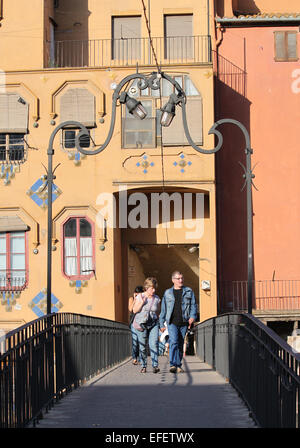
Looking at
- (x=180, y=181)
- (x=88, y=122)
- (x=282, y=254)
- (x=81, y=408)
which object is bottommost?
(x=81, y=408)

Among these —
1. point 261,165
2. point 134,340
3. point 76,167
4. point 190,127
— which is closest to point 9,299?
point 76,167

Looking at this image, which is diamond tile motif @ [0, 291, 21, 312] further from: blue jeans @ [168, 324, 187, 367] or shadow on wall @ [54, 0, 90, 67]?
blue jeans @ [168, 324, 187, 367]

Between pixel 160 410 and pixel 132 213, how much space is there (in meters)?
20.5

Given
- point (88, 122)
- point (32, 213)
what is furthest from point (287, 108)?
point (32, 213)

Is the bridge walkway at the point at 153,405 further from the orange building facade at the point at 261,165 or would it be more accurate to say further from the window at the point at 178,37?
the window at the point at 178,37

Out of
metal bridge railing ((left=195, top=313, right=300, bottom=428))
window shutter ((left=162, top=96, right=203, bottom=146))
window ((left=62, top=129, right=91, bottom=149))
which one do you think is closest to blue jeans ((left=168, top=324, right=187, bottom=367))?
metal bridge railing ((left=195, top=313, right=300, bottom=428))

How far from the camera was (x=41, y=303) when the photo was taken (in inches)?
1174

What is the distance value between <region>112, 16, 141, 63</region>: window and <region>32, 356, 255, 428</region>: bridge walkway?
18398mm

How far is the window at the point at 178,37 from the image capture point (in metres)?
32.8

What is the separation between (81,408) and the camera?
39.2 feet

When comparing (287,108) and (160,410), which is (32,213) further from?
(160,410)

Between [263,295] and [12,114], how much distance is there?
10819 mm

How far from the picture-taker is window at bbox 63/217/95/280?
30103 mm

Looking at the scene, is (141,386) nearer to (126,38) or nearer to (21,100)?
(21,100)
